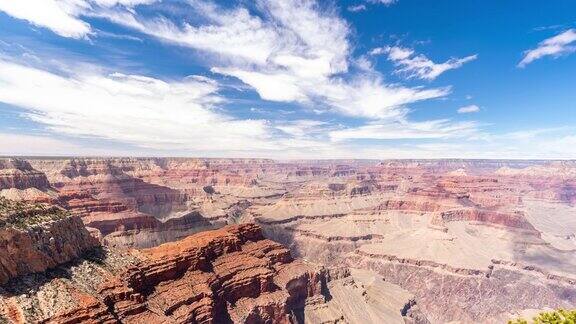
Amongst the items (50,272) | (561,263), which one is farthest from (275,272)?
(561,263)

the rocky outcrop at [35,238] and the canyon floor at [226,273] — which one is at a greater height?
the rocky outcrop at [35,238]

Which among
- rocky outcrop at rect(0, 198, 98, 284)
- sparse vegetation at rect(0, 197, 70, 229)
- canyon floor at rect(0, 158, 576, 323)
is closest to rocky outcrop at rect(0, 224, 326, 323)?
canyon floor at rect(0, 158, 576, 323)

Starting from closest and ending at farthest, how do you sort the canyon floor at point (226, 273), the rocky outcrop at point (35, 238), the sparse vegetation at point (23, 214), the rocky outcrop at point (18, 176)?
1. the rocky outcrop at point (35, 238)
2. the canyon floor at point (226, 273)
3. the sparse vegetation at point (23, 214)
4. the rocky outcrop at point (18, 176)

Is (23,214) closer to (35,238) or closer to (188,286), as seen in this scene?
(35,238)

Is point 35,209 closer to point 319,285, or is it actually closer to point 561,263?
point 319,285

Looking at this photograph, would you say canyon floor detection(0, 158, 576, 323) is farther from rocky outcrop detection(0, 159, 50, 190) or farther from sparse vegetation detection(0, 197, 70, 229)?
rocky outcrop detection(0, 159, 50, 190)

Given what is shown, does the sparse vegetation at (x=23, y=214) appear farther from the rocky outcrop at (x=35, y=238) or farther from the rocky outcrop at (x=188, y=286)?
the rocky outcrop at (x=188, y=286)

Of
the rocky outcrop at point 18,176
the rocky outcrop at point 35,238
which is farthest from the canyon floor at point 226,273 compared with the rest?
the rocky outcrop at point 18,176
